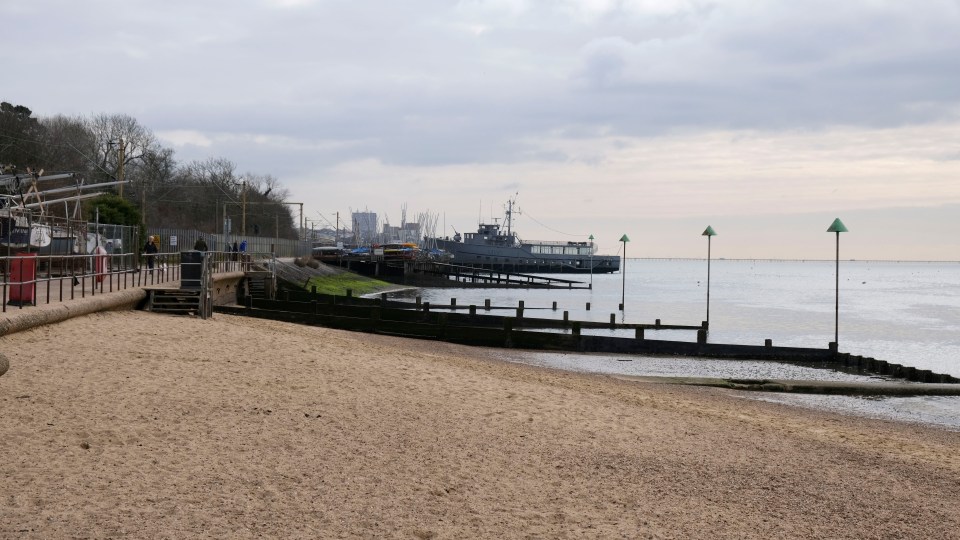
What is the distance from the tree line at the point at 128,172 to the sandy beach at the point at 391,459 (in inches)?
1316

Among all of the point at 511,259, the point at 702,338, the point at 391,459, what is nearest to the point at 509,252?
the point at 511,259

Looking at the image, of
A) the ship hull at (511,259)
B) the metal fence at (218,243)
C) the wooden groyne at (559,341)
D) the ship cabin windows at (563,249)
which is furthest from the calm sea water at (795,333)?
the ship cabin windows at (563,249)

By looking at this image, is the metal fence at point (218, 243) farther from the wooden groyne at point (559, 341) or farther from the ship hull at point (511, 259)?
the ship hull at point (511, 259)

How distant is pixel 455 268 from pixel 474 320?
2570 inches

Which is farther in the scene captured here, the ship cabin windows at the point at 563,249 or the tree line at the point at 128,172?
the ship cabin windows at the point at 563,249

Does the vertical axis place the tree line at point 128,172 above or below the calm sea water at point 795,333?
above

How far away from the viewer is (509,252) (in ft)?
457

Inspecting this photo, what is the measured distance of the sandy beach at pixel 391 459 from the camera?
7.69 metres

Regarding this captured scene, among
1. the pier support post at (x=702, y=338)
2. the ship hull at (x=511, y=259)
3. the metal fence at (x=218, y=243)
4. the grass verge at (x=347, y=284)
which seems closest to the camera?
the pier support post at (x=702, y=338)

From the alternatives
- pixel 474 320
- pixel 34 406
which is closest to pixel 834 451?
pixel 34 406

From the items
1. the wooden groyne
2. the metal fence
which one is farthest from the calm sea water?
the metal fence

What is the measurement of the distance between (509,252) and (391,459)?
130 meters

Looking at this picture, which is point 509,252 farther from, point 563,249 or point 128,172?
point 128,172

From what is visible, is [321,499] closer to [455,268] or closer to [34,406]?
[34,406]
